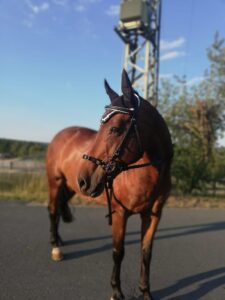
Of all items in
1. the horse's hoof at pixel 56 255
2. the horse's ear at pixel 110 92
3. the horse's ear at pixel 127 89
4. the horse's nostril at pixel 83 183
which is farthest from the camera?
the horse's hoof at pixel 56 255

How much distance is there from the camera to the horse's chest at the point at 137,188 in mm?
3125

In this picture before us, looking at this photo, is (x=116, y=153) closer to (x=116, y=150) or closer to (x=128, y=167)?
(x=116, y=150)

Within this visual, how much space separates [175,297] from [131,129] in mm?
1940

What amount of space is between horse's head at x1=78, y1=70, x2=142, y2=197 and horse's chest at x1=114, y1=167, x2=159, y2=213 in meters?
0.45

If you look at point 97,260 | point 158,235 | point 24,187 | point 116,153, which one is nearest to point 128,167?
point 116,153

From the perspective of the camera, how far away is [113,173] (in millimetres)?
2674

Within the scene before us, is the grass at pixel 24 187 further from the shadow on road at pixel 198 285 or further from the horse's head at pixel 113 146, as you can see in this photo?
the horse's head at pixel 113 146

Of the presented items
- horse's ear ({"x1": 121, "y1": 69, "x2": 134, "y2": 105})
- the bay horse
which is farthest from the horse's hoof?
horse's ear ({"x1": 121, "y1": 69, "x2": 134, "y2": 105})

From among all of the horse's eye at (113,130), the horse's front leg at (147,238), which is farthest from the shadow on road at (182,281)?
the horse's eye at (113,130)

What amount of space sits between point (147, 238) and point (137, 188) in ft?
2.00

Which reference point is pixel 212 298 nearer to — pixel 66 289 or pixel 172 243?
pixel 66 289

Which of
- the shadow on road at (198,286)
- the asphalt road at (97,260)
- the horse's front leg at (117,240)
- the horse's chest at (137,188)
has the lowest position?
the shadow on road at (198,286)

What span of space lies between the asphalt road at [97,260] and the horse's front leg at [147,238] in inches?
5.6

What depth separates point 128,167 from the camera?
2.82 m
